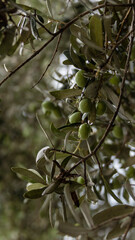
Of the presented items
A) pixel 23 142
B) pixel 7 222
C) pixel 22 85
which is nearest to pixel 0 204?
pixel 7 222

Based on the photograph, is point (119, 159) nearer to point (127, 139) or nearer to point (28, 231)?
point (127, 139)

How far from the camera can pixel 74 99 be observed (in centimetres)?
82

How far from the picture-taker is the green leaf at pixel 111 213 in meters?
0.60

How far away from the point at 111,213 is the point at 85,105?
0.74 feet

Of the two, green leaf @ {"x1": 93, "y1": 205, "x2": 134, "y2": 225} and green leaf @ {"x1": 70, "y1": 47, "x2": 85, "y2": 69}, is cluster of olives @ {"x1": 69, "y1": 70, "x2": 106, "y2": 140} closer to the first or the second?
green leaf @ {"x1": 70, "y1": 47, "x2": 85, "y2": 69}

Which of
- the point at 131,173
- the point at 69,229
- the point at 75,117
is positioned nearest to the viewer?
the point at 69,229

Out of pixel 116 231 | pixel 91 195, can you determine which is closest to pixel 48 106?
pixel 91 195

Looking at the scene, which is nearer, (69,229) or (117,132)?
(69,229)

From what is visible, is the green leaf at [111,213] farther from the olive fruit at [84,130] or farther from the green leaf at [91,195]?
the olive fruit at [84,130]

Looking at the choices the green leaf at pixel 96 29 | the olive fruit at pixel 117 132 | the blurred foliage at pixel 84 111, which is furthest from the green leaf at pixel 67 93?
the olive fruit at pixel 117 132

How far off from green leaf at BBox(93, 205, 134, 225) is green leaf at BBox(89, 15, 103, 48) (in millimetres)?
318

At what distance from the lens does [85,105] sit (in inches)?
27.6

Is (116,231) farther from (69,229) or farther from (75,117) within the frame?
(75,117)

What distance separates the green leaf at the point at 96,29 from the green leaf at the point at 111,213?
318 mm
